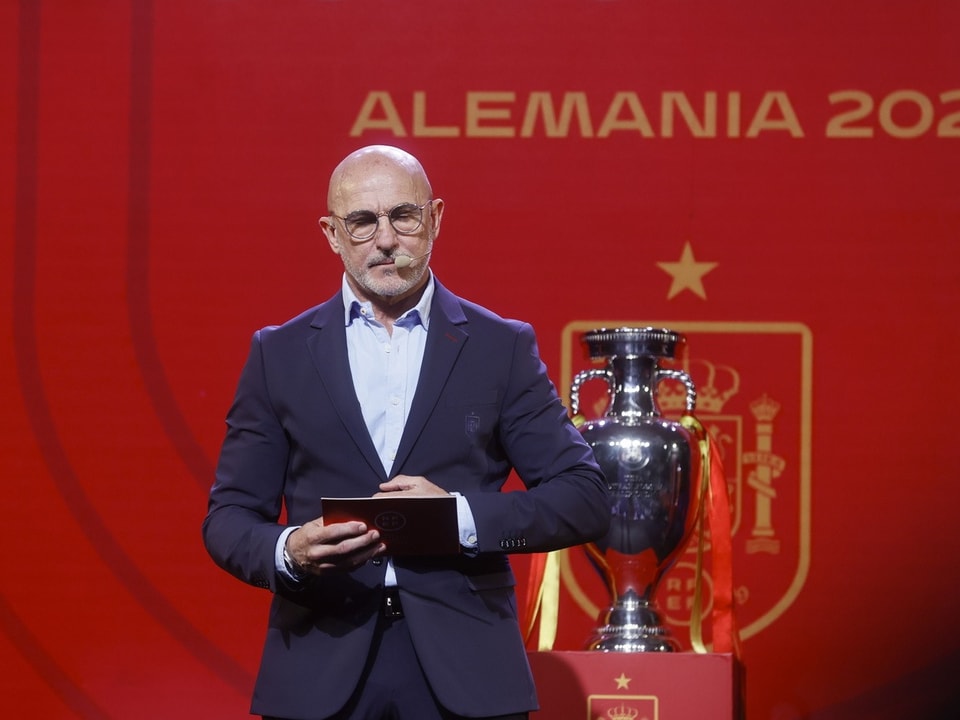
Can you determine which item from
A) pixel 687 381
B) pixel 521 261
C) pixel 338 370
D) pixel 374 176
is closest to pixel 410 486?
pixel 338 370

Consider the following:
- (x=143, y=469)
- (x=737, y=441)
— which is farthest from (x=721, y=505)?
(x=143, y=469)

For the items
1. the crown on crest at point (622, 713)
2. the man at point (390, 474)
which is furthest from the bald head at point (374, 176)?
the crown on crest at point (622, 713)

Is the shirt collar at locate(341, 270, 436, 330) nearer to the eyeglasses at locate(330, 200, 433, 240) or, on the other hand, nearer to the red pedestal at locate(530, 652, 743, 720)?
the eyeglasses at locate(330, 200, 433, 240)

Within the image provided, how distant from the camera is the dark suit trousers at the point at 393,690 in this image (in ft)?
5.68

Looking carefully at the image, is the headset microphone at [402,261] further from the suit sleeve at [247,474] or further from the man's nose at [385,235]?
the suit sleeve at [247,474]

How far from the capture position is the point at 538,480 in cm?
187

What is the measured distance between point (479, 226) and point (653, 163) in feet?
1.51

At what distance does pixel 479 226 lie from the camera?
3.51m

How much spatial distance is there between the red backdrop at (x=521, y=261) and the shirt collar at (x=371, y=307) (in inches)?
61.9

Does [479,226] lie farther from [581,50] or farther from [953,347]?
[953,347]

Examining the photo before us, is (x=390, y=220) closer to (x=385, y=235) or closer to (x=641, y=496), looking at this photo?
(x=385, y=235)

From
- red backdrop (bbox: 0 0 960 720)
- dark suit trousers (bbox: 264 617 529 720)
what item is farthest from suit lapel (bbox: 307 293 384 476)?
red backdrop (bbox: 0 0 960 720)

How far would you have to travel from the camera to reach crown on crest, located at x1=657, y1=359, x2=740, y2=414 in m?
3.42

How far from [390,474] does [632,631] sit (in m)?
1.13
